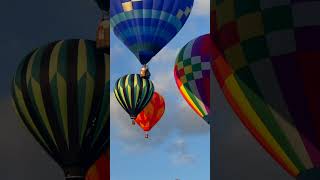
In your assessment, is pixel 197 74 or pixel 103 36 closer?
pixel 103 36

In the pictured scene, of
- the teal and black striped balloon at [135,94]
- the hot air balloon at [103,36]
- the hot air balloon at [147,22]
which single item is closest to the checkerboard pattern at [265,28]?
the hot air balloon at [103,36]

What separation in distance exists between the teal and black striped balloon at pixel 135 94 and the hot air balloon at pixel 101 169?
7.25 metres

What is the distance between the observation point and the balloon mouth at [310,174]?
39.2 ft

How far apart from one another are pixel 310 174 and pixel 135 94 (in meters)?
12.2

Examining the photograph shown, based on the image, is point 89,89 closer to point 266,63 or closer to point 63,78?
point 63,78

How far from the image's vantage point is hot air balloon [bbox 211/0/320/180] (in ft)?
40.1

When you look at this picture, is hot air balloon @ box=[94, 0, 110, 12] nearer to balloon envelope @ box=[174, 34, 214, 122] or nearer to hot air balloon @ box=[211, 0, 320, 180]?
hot air balloon @ box=[211, 0, 320, 180]

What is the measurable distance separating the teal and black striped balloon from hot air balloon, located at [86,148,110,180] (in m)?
7.25

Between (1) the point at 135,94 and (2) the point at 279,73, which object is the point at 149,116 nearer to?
(1) the point at 135,94

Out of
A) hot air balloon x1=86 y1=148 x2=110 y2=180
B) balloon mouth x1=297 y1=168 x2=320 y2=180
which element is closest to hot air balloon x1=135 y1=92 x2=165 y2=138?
hot air balloon x1=86 y1=148 x2=110 y2=180

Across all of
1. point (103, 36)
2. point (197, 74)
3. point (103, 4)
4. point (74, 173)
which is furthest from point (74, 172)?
point (197, 74)

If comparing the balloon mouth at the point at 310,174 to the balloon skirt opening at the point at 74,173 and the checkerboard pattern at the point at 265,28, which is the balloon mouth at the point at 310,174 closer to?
the checkerboard pattern at the point at 265,28

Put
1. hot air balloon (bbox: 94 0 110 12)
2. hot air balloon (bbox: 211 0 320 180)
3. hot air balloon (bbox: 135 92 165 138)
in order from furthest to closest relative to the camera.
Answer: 1. hot air balloon (bbox: 135 92 165 138)
2. hot air balloon (bbox: 94 0 110 12)
3. hot air balloon (bbox: 211 0 320 180)

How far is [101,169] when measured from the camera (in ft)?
53.3
